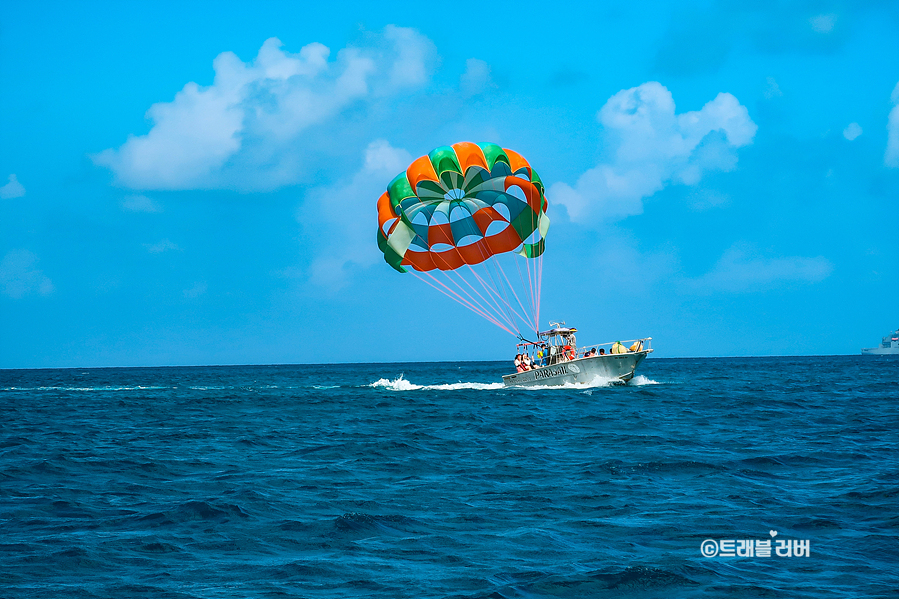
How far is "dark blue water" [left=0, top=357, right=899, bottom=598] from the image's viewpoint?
7285mm

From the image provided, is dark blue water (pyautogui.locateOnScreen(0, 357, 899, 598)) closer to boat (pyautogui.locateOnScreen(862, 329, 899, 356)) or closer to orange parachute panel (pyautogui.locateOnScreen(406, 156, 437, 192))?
orange parachute panel (pyautogui.locateOnScreen(406, 156, 437, 192))

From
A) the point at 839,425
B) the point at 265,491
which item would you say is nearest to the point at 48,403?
the point at 265,491

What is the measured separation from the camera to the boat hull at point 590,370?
30750 mm

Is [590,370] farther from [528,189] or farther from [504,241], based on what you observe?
[528,189]

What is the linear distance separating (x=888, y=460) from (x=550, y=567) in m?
8.99

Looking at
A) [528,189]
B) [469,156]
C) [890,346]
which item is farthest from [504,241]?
[890,346]

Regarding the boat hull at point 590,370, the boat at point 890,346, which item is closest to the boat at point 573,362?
the boat hull at point 590,370

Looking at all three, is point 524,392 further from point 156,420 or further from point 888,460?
point 888,460

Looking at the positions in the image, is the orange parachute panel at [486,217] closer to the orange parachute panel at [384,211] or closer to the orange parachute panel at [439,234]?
the orange parachute panel at [439,234]

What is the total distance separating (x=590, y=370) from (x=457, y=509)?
2171 centimetres

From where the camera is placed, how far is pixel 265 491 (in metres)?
11.7

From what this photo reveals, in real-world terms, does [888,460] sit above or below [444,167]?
below

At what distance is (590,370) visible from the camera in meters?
31.0

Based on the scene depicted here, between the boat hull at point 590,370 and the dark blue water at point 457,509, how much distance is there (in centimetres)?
1011
